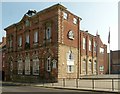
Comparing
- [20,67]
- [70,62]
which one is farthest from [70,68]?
[20,67]

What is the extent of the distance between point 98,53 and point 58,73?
23993 millimetres

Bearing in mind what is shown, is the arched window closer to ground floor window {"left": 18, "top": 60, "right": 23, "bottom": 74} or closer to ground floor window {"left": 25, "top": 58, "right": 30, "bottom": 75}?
ground floor window {"left": 25, "top": 58, "right": 30, "bottom": 75}

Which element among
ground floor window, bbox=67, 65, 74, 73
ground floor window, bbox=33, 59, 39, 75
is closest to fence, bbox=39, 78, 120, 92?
ground floor window, bbox=67, 65, 74, 73

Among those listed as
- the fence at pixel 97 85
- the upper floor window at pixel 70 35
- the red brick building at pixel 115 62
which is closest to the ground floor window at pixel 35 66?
the fence at pixel 97 85

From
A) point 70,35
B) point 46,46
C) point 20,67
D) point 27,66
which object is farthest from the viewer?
point 20,67

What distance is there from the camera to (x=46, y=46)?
33.2m

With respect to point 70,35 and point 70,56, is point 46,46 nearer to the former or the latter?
point 70,56

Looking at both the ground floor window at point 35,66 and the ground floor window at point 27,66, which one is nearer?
the ground floor window at point 35,66

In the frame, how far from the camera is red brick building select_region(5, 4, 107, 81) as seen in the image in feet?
105

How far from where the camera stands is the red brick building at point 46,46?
105 ft

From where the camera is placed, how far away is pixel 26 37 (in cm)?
3903

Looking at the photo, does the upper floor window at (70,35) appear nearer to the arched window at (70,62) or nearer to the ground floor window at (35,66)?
the arched window at (70,62)

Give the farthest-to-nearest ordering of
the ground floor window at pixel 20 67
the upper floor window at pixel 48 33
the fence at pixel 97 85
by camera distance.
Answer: the ground floor window at pixel 20 67 < the upper floor window at pixel 48 33 < the fence at pixel 97 85

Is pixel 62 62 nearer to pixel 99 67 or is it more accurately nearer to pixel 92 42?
pixel 92 42
